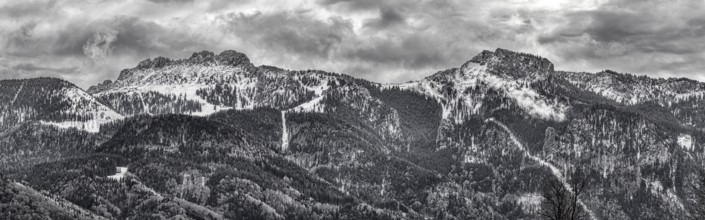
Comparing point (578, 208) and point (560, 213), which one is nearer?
point (560, 213)

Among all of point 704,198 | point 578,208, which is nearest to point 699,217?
point 704,198

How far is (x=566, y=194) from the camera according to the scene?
9612cm

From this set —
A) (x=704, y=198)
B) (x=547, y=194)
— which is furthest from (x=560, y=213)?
(x=704, y=198)

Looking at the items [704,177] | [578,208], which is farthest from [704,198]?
[578,208]

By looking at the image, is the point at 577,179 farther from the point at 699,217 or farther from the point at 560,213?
the point at 699,217

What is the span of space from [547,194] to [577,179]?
4143mm

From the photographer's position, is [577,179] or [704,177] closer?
[577,179]

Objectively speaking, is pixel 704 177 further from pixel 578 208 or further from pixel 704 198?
pixel 578 208

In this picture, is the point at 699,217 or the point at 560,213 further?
the point at 699,217

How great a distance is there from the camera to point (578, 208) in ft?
313

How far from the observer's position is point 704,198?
93.9 metres

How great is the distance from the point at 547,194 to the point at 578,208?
21.5 ft

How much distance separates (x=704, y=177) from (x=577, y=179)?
61.9ft

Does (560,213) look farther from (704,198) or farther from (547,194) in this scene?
(704,198)
